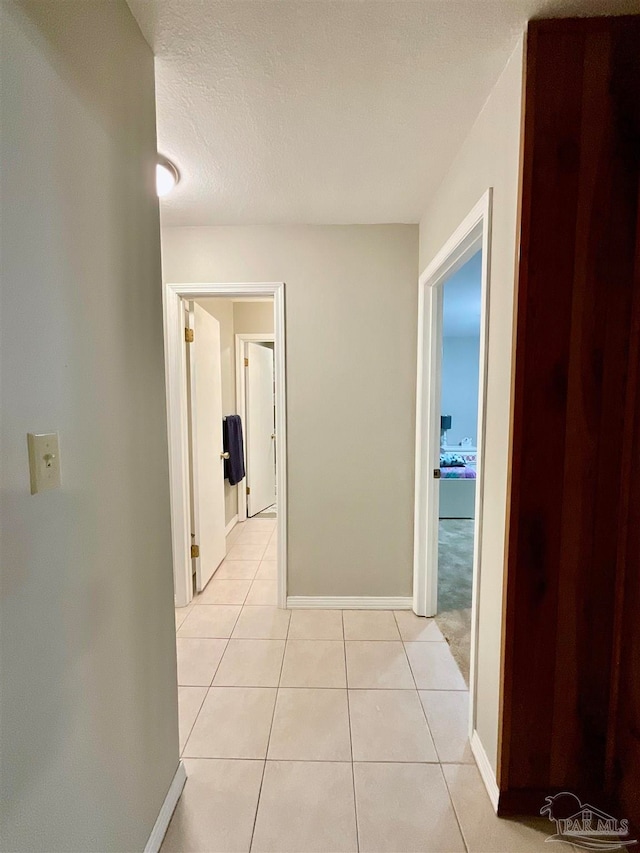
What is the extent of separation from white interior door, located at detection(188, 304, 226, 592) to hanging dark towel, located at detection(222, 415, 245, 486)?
55cm

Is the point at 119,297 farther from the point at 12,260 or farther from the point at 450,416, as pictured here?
the point at 450,416

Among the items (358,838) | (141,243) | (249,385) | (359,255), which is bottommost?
(358,838)

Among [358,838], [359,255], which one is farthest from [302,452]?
[358,838]

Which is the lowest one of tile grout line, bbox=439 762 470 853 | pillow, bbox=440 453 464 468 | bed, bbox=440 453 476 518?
tile grout line, bbox=439 762 470 853

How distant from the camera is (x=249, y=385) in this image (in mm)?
4152

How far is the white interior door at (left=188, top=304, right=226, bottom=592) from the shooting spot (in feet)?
8.35

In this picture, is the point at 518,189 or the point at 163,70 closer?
the point at 518,189

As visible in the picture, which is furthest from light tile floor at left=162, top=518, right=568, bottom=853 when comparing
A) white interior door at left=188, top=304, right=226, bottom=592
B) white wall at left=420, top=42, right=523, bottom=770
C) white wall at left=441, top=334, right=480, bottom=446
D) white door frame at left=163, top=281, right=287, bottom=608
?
white wall at left=441, top=334, right=480, bottom=446

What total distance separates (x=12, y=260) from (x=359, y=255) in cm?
194

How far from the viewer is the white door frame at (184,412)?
2.30m

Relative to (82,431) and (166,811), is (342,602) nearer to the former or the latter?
(166,811)

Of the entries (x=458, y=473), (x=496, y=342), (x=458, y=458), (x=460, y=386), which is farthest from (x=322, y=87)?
(x=460, y=386)

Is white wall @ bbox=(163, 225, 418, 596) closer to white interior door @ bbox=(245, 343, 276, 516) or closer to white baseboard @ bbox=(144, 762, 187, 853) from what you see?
white baseboard @ bbox=(144, 762, 187, 853)

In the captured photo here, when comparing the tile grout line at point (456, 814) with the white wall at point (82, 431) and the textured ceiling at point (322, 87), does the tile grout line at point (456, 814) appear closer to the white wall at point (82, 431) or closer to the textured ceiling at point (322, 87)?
the white wall at point (82, 431)
